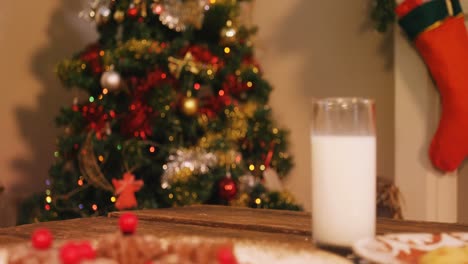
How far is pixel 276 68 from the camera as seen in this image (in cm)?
265

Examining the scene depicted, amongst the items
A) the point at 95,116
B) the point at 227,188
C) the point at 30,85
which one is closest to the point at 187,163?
the point at 227,188

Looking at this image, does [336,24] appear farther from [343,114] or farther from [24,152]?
[343,114]

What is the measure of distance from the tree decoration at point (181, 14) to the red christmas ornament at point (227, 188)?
0.53 m

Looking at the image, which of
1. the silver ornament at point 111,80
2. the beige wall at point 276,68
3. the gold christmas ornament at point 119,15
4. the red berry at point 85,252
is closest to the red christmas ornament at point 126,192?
the silver ornament at point 111,80

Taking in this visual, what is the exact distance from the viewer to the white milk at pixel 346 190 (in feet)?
2.27

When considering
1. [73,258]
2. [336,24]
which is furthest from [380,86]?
[73,258]

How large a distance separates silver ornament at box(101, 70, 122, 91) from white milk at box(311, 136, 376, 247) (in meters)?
1.46

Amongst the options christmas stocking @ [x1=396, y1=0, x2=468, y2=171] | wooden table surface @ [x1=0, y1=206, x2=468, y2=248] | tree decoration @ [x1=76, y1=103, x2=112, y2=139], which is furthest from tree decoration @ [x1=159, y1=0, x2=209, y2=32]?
wooden table surface @ [x1=0, y1=206, x2=468, y2=248]

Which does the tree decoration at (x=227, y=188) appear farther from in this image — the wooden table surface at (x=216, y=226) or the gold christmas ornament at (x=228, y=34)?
the wooden table surface at (x=216, y=226)

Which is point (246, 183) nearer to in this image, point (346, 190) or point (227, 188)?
point (227, 188)

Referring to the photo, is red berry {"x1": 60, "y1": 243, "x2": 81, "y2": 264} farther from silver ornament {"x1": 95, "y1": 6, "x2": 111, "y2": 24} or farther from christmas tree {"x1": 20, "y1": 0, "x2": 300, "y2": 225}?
silver ornament {"x1": 95, "y1": 6, "x2": 111, "y2": 24}

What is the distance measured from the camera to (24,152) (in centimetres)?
271

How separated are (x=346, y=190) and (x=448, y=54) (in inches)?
53.9

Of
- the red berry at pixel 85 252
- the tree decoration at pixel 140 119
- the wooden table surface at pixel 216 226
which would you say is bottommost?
the wooden table surface at pixel 216 226
